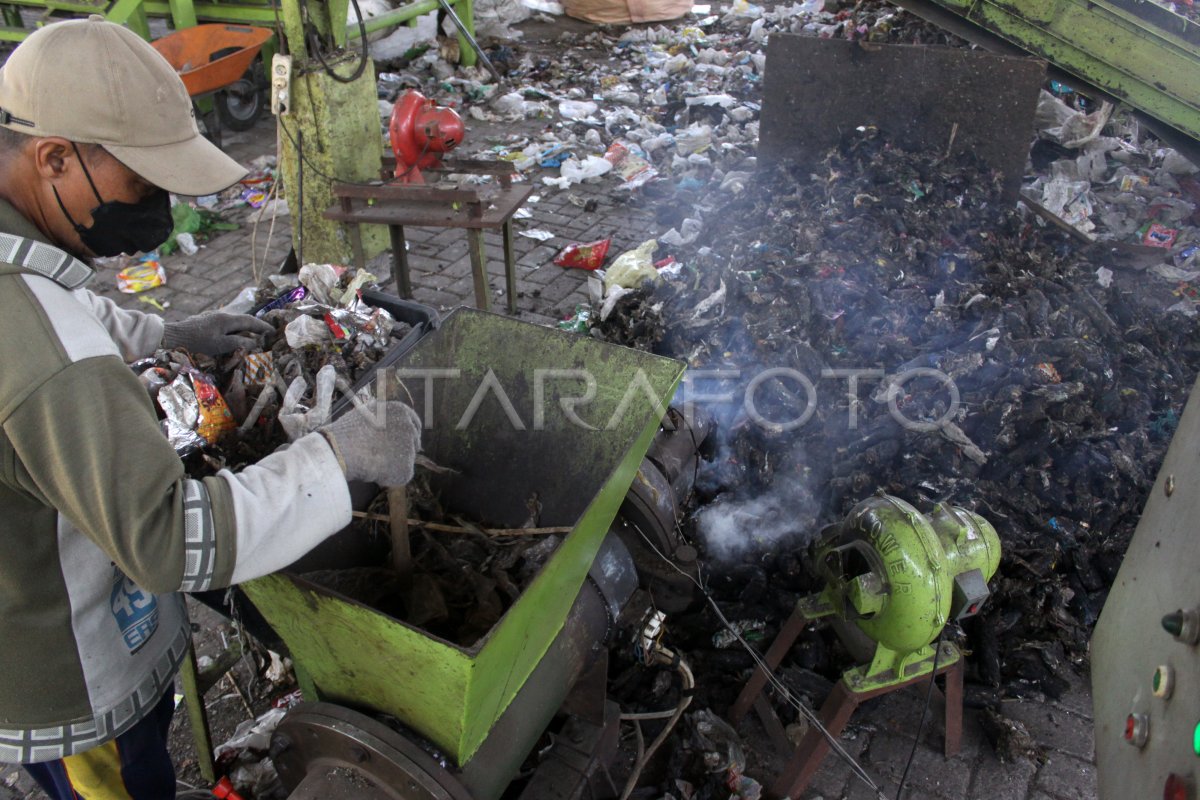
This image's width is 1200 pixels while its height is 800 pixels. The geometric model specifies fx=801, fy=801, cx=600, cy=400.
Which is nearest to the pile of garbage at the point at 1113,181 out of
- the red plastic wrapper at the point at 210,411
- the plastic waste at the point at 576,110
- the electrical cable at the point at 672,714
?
the plastic waste at the point at 576,110

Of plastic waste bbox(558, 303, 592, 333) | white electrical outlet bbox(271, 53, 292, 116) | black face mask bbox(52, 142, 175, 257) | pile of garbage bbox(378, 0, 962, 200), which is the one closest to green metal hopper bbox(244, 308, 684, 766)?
black face mask bbox(52, 142, 175, 257)

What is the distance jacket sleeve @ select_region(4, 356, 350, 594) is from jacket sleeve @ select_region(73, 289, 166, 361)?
1004 mm

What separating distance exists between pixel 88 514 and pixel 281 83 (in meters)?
4.07

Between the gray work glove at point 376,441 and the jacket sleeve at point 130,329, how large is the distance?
100 cm

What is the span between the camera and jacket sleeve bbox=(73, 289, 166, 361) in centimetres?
234

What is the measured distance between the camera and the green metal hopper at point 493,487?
66.9 inches

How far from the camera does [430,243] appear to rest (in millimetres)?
6316

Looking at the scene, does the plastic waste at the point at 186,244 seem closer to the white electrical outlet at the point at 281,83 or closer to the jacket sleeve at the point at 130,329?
the white electrical outlet at the point at 281,83

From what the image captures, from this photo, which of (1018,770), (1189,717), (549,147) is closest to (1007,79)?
(549,147)

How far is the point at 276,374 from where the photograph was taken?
256 centimetres

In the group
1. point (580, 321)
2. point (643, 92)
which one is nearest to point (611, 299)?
point (580, 321)

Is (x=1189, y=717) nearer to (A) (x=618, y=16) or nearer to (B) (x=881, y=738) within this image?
(B) (x=881, y=738)

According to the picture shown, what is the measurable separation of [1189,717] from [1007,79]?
18.2 feet

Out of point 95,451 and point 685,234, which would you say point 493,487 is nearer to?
point 95,451
